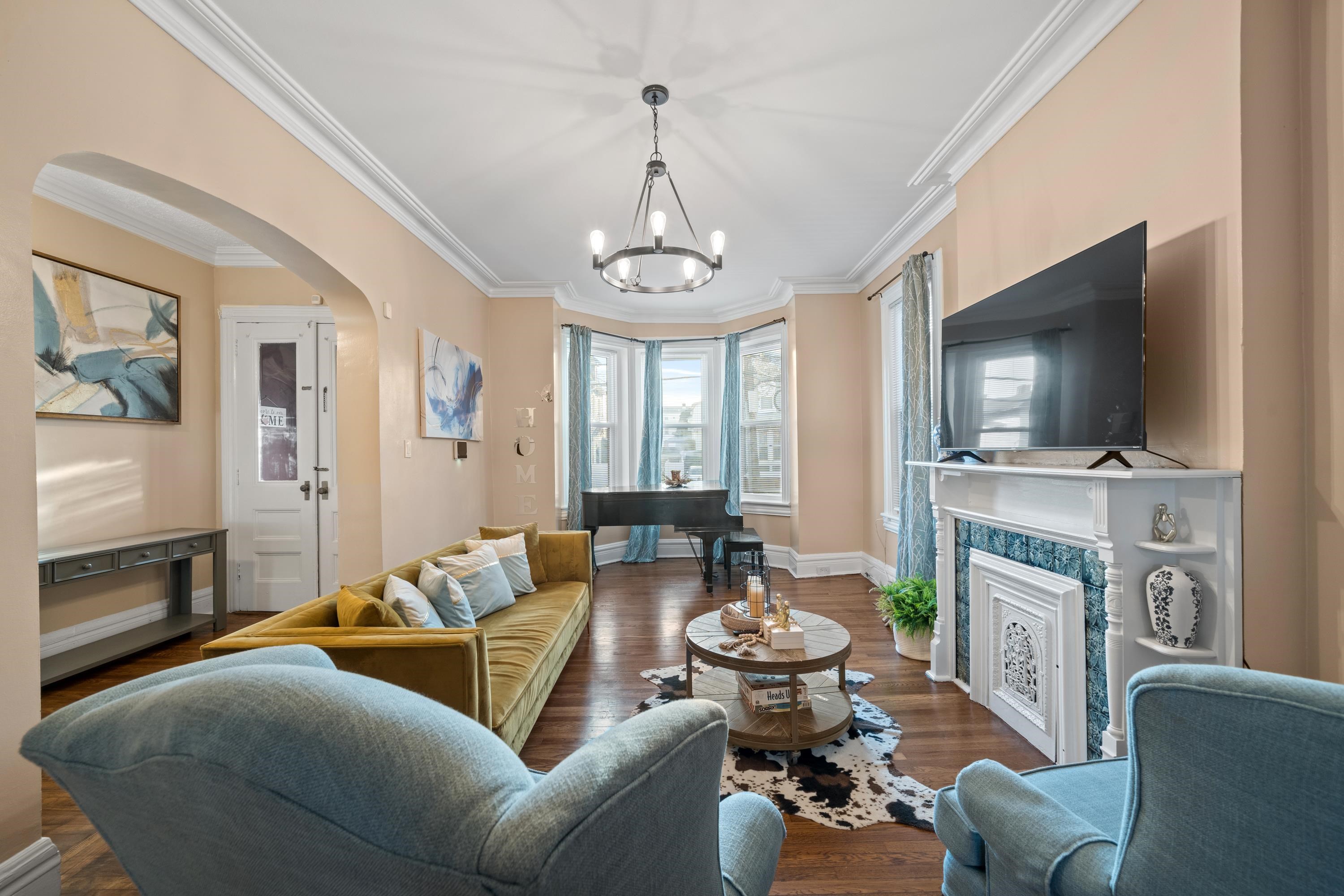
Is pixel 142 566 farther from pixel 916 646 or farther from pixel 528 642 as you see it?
pixel 916 646

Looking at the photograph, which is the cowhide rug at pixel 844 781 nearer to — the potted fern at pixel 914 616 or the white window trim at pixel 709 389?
the potted fern at pixel 914 616

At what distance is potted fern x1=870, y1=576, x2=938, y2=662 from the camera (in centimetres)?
333

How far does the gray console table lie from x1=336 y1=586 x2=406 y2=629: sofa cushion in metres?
1.76

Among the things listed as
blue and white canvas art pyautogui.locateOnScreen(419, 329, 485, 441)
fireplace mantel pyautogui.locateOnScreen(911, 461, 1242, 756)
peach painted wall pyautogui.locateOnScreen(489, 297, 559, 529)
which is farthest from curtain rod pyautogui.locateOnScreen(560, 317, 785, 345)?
fireplace mantel pyautogui.locateOnScreen(911, 461, 1242, 756)

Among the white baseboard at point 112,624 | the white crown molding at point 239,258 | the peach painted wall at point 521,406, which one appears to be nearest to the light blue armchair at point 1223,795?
the white baseboard at point 112,624

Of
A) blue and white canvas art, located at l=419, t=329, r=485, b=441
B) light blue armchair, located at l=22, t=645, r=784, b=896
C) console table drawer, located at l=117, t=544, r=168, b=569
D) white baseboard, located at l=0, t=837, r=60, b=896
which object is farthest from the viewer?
blue and white canvas art, located at l=419, t=329, r=485, b=441

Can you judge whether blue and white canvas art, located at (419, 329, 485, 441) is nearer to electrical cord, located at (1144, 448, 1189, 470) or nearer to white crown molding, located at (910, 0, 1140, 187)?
white crown molding, located at (910, 0, 1140, 187)

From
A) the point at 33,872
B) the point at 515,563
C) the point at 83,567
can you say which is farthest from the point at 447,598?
the point at 83,567

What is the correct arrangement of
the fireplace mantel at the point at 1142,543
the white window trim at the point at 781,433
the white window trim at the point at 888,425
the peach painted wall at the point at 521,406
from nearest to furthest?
1. the fireplace mantel at the point at 1142,543
2. the white window trim at the point at 888,425
3. the peach painted wall at the point at 521,406
4. the white window trim at the point at 781,433

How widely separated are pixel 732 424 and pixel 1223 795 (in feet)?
18.4

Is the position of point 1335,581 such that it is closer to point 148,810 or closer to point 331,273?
point 148,810

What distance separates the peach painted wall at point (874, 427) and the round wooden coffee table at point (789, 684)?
2.40 metres

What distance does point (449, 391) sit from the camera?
4.43 metres

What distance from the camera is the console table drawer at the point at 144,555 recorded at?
11.4 ft
